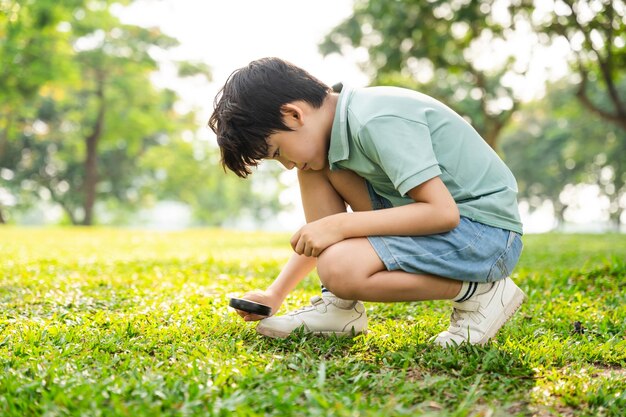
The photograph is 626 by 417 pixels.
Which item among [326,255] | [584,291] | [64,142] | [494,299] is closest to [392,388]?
[326,255]

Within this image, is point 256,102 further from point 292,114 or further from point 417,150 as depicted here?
point 417,150

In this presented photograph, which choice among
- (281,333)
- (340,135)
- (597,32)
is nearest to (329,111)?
(340,135)

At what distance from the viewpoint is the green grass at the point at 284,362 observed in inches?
64.7

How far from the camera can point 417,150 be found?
6.67ft

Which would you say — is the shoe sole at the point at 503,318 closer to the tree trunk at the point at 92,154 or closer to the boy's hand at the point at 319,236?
the boy's hand at the point at 319,236

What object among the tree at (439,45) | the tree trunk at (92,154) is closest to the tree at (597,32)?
the tree at (439,45)

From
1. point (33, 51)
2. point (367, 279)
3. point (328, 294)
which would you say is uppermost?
point (33, 51)

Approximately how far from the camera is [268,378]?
5.98 feet

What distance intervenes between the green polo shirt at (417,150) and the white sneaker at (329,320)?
0.44m

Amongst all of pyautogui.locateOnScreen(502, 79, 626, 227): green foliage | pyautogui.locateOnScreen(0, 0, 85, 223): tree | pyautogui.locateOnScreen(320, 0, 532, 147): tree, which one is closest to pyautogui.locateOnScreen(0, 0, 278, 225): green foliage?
pyautogui.locateOnScreen(0, 0, 85, 223): tree

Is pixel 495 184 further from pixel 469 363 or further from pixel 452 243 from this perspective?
pixel 469 363

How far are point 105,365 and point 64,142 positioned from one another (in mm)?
26779

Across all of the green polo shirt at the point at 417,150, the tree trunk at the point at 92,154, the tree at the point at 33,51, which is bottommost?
the tree trunk at the point at 92,154

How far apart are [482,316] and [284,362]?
74cm
